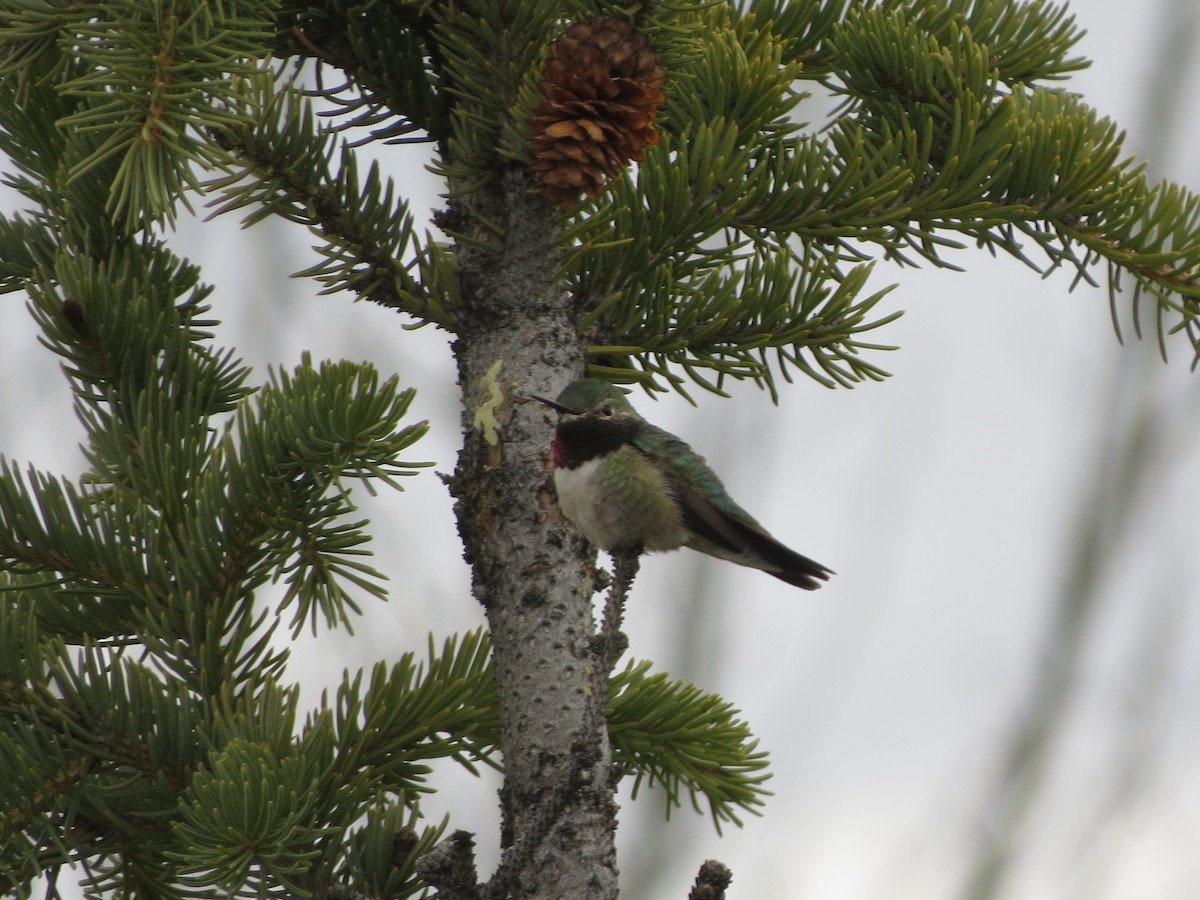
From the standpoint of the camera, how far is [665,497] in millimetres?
3877

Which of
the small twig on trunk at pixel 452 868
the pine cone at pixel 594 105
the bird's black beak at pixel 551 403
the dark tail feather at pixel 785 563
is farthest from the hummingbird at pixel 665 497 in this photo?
the small twig on trunk at pixel 452 868

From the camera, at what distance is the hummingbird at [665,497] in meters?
3.46

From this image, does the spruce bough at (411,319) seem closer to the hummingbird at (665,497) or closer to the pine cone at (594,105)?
the pine cone at (594,105)

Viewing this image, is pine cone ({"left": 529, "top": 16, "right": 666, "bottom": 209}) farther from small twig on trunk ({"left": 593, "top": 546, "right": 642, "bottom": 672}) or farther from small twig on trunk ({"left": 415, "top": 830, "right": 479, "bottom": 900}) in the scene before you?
small twig on trunk ({"left": 415, "top": 830, "right": 479, "bottom": 900})

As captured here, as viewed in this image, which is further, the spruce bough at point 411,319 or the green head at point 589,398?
the green head at point 589,398

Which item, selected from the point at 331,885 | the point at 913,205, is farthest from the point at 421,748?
the point at 913,205

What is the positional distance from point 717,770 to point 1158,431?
4.43ft

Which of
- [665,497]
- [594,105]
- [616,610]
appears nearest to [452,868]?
[616,610]

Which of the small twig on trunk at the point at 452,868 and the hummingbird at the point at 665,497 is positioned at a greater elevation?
the hummingbird at the point at 665,497

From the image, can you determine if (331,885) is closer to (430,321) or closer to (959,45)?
(430,321)

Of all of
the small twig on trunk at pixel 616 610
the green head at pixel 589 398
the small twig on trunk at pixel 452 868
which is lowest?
the small twig on trunk at pixel 452 868

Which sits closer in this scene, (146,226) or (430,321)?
(146,226)

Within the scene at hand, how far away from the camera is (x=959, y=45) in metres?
2.59

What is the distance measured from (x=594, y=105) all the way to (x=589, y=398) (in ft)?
3.61
